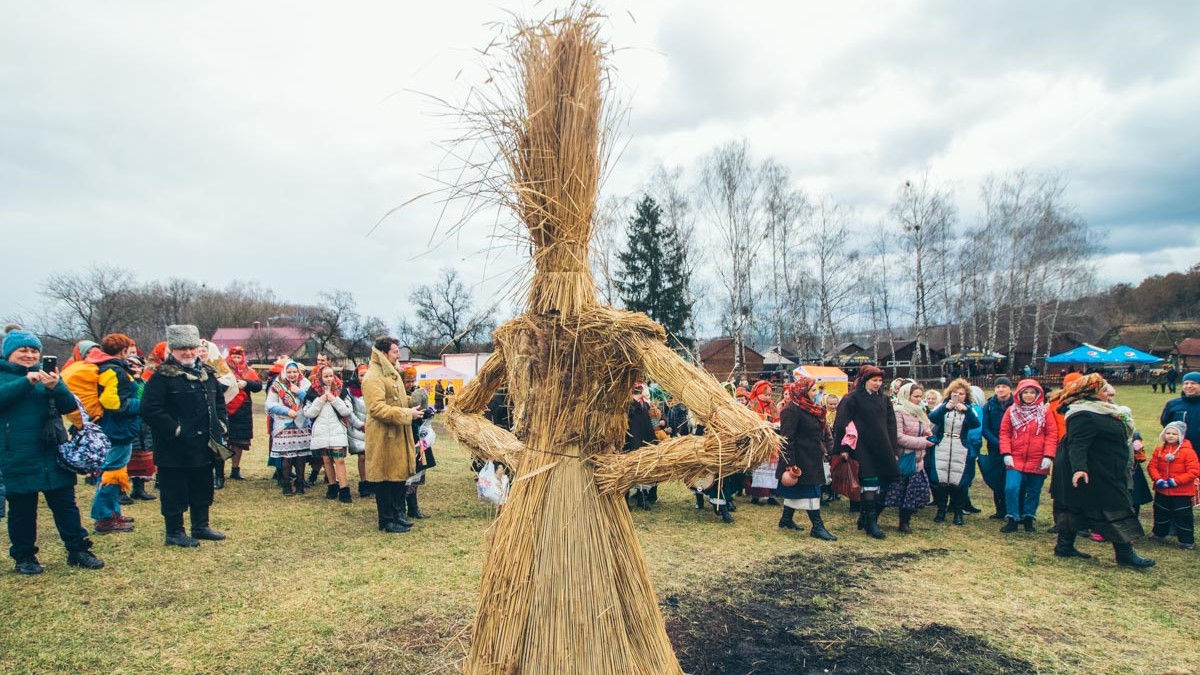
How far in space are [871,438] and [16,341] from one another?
24.4 feet

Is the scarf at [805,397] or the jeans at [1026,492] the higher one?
the scarf at [805,397]

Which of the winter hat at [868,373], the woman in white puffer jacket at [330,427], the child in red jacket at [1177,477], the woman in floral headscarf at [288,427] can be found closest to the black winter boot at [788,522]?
the winter hat at [868,373]

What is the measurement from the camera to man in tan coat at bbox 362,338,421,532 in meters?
5.65

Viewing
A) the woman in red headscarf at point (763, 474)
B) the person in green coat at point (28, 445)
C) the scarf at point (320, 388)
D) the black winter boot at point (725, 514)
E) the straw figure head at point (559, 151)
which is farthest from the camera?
the woman in red headscarf at point (763, 474)

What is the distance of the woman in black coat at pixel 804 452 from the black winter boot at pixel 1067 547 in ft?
6.46

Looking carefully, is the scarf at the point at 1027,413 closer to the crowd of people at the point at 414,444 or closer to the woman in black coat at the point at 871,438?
the crowd of people at the point at 414,444

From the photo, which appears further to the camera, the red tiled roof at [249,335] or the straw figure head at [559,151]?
the red tiled roof at [249,335]

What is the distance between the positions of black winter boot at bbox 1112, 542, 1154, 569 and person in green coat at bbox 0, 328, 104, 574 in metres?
8.51

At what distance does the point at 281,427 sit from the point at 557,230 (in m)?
6.44

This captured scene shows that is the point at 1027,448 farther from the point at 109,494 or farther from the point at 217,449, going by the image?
the point at 109,494

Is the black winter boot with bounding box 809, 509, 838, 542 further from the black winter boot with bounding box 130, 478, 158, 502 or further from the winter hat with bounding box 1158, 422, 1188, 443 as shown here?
the black winter boot with bounding box 130, 478, 158, 502

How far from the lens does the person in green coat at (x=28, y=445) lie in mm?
4113

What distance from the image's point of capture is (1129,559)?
5125 mm

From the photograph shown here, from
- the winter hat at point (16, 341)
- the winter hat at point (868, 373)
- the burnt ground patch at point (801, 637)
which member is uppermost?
the winter hat at point (16, 341)
